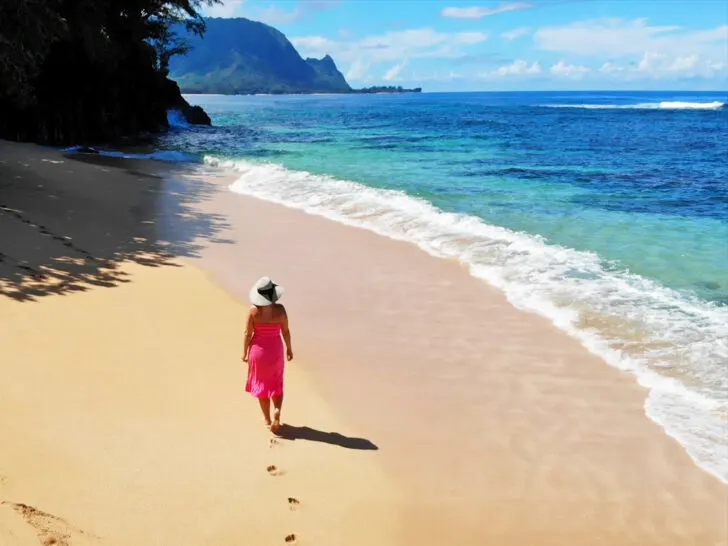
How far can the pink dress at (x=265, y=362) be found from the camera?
5.41 metres

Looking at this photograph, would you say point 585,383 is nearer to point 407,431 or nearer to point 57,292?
point 407,431

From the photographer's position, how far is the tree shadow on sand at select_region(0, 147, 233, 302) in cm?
887

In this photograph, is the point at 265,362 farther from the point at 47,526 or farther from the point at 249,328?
the point at 47,526

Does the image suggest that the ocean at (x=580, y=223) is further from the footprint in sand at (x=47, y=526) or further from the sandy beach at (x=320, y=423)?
the footprint in sand at (x=47, y=526)

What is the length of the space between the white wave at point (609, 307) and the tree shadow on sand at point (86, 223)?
11.8ft

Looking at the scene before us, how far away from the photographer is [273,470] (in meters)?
4.82

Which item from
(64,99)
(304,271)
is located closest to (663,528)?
(304,271)

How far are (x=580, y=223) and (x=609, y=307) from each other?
22.1ft

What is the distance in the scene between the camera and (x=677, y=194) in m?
19.9

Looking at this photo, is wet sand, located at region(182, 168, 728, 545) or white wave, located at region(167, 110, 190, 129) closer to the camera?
wet sand, located at region(182, 168, 728, 545)

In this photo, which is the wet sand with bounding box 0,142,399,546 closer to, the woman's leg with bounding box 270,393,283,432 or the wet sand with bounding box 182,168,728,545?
the woman's leg with bounding box 270,393,283,432

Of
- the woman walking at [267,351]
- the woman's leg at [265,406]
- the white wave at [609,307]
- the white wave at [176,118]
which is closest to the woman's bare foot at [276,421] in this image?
the woman walking at [267,351]

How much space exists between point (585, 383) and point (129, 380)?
15.7 feet

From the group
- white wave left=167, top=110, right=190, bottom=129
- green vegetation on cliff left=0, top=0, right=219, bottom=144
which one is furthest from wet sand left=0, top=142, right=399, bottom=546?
white wave left=167, top=110, right=190, bottom=129
